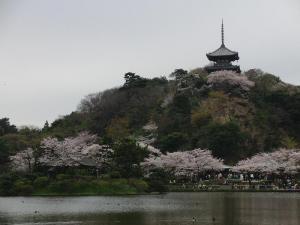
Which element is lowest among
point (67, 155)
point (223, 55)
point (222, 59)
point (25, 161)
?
point (25, 161)

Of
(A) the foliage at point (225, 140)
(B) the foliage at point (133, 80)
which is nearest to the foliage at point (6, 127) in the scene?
(B) the foliage at point (133, 80)

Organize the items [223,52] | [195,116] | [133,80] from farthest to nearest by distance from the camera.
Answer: [133,80] → [223,52] → [195,116]

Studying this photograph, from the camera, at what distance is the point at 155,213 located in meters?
29.6

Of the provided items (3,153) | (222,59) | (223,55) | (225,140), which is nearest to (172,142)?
(225,140)

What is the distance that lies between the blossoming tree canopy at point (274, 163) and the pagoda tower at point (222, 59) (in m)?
26.6

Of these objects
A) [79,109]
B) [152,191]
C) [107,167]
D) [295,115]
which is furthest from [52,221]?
[79,109]

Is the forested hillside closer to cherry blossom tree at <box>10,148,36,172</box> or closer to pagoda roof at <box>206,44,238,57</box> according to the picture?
pagoda roof at <box>206,44,238,57</box>

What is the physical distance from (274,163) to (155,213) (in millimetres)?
30030

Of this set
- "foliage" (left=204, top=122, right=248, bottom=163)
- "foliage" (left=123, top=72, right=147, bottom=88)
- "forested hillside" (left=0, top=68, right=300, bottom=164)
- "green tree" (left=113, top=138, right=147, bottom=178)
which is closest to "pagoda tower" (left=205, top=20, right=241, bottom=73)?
"forested hillside" (left=0, top=68, right=300, bottom=164)

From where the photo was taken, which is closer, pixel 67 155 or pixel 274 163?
pixel 67 155

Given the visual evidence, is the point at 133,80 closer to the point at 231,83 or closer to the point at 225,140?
the point at 231,83

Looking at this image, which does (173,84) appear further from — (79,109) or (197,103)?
(79,109)

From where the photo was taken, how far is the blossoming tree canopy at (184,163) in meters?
58.3

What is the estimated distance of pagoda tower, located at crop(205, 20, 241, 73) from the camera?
8356cm
